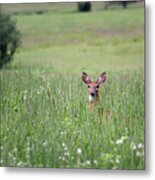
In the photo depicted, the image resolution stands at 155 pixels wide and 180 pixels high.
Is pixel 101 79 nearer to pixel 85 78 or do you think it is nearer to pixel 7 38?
pixel 85 78

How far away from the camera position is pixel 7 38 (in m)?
3.48

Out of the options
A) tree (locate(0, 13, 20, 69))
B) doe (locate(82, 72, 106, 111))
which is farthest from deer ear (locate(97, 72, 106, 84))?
tree (locate(0, 13, 20, 69))

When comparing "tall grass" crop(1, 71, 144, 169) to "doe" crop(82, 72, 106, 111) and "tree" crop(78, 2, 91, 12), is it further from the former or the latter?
"tree" crop(78, 2, 91, 12)

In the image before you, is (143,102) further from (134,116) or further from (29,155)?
(29,155)

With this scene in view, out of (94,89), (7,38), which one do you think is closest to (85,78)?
(94,89)

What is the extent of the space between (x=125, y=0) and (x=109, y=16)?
0.14m

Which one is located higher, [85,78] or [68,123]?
[85,78]

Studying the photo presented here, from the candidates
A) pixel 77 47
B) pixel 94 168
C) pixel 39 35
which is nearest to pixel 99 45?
pixel 77 47

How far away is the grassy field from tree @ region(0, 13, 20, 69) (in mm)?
35

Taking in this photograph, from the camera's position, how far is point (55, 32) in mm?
3439

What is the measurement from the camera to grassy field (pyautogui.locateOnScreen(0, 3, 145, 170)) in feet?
10.9

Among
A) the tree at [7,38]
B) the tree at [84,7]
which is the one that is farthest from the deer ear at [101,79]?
the tree at [7,38]

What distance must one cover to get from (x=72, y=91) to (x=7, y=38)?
0.49 m

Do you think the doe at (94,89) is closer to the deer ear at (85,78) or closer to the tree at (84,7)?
the deer ear at (85,78)
